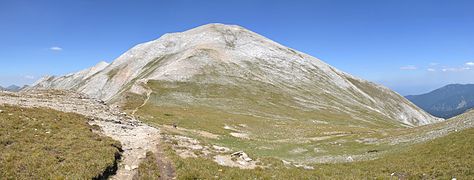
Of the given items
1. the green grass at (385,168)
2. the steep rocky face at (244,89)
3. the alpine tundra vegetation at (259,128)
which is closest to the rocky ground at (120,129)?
the alpine tundra vegetation at (259,128)

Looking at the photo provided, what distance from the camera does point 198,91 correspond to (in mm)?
127562

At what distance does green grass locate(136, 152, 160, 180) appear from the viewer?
25491 millimetres

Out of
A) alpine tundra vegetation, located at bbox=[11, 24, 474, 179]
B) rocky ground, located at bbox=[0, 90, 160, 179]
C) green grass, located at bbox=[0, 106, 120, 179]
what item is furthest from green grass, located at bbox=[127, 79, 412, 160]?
green grass, located at bbox=[0, 106, 120, 179]

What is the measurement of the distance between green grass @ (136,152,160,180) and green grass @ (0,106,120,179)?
2.11 m

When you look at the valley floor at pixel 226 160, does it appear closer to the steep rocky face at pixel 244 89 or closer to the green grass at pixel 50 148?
the green grass at pixel 50 148

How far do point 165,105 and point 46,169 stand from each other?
73.7 meters

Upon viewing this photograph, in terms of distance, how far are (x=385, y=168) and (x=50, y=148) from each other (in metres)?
26.9

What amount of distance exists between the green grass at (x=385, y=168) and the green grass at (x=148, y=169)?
1660 millimetres

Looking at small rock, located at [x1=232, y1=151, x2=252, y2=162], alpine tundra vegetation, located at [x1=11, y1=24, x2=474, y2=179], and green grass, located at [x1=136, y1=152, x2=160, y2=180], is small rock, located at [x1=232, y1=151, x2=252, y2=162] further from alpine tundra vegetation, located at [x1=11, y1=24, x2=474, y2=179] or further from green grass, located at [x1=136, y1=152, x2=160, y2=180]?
green grass, located at [x1=136, y1=152, x2=160, y2=180]

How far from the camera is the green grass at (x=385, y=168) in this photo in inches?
1020

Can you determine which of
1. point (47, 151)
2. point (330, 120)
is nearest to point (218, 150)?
point (47, 151)

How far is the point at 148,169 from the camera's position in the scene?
27203 mm

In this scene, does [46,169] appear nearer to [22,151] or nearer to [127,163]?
[22,151]

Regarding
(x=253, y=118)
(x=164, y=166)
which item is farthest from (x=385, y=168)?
(x=253, y=118)
